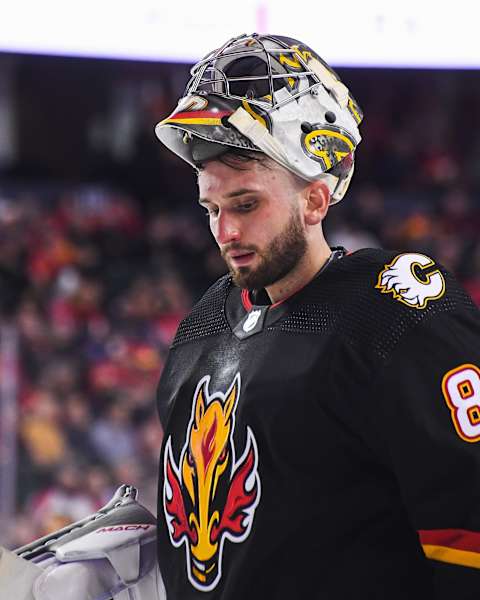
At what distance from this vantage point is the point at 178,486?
1.54m

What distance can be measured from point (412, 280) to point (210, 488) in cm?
42

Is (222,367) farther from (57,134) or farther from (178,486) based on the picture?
(57,134)

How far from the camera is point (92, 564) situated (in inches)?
64.3

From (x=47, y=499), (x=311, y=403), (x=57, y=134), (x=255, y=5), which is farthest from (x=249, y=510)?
(x=57, y=134)

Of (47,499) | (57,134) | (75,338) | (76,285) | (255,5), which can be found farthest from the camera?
(57,134)

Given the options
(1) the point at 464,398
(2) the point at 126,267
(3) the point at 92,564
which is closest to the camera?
(1) the point at 464,398

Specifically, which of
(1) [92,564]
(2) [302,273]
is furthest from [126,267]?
(2) [302,273]

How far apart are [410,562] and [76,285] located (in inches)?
182

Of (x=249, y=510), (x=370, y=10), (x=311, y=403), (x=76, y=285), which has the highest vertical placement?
(x=370, y=10)

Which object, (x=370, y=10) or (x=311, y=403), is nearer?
(x=311, y=403)

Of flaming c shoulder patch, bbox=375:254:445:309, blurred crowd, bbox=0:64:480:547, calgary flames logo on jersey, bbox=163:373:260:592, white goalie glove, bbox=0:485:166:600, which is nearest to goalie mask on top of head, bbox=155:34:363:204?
flaming c shoulder patch, bbox=375:254:445:309

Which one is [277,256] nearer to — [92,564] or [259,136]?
[259,136]

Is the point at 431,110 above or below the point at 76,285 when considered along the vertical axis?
above

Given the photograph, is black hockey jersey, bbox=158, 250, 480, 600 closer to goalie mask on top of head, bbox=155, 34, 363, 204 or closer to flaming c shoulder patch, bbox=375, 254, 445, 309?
flaming c shoulder patch, bbox=375, 254, 445, 309
